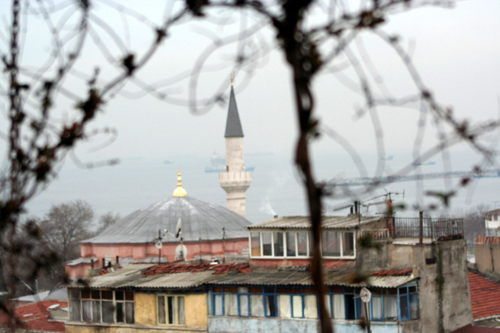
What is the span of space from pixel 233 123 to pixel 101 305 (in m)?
34.7

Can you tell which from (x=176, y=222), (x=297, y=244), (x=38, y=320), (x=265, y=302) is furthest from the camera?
(x=176, y=222)

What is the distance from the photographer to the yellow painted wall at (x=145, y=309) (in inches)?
855

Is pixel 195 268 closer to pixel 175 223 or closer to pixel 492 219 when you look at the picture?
pixel 175 223

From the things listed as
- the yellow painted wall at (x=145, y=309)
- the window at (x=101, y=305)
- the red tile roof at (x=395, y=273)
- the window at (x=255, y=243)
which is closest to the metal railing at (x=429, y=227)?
the red tile roof at (x=395, y=273)

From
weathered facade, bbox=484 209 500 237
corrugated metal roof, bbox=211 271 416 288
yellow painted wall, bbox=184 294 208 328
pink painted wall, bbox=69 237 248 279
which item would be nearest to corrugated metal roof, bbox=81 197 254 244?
pink painted wall, bbox=69 237 248 279

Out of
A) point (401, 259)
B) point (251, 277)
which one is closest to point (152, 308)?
point (251, 277)

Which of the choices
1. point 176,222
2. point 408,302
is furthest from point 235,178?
point 408,302

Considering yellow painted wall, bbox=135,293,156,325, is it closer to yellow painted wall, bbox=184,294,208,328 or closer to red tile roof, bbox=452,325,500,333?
yellow painted wall, bbox=184,294,208,328

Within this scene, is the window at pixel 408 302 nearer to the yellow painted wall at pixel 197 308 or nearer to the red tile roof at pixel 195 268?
the red tile roof at pixel 195 268

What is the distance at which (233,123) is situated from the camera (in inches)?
2221

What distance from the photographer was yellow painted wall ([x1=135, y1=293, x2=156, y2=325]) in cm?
2172

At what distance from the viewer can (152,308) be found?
21734 mm

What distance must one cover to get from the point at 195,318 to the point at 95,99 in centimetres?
1704

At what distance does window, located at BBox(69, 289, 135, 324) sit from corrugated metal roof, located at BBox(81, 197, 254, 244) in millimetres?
18755
